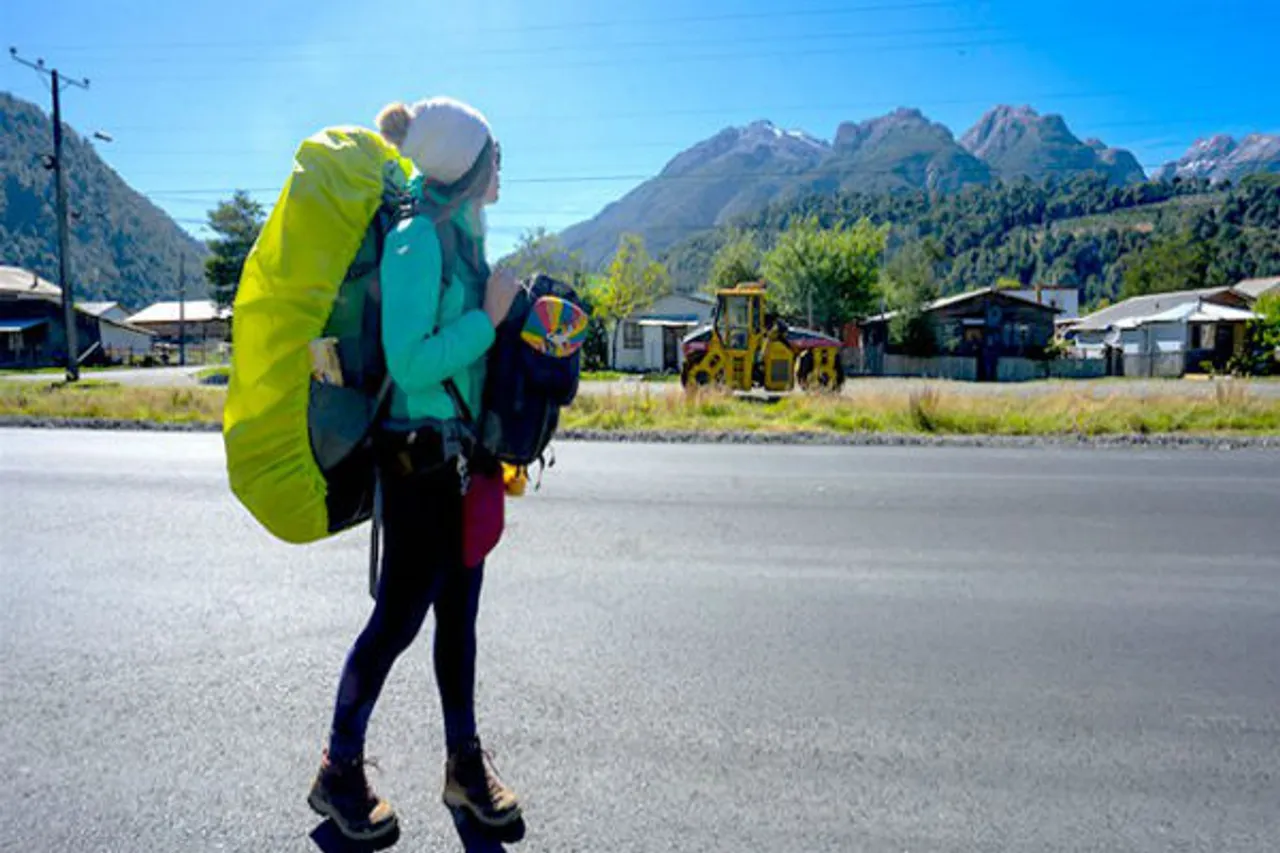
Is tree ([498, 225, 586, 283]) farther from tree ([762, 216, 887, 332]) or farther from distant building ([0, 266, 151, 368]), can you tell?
distant building ([0, 266, 151, 368])

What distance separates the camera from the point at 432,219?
2113mm

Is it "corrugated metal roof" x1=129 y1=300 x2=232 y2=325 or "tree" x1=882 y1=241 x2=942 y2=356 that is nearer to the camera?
"tree" x1=882 y1=241 x2=942 y2=356

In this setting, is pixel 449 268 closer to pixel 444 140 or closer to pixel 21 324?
pixel 444 140

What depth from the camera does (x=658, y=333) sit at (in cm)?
4616

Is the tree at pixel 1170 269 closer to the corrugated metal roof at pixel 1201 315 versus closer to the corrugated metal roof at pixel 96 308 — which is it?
the corrugated metal roof at pixel 1201 315

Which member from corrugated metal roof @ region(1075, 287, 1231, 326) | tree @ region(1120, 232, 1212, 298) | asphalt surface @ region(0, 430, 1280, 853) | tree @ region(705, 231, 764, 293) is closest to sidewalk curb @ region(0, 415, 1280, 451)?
asphalt surface @ region(0, 430, 1280, 853)

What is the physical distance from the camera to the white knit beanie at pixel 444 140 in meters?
2.13

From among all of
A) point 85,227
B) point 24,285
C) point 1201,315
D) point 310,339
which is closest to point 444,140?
point 310,339

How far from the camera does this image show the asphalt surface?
8.00 ft

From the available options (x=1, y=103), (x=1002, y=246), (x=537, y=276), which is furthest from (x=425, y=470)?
(x=1, y=103)

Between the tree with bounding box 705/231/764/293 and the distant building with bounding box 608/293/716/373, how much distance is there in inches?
431

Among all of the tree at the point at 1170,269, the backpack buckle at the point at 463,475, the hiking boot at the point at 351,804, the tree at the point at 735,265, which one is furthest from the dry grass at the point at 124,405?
the tree at the point at 1170,269

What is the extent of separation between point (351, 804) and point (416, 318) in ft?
4.52

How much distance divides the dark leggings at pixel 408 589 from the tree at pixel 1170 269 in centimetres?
10682
